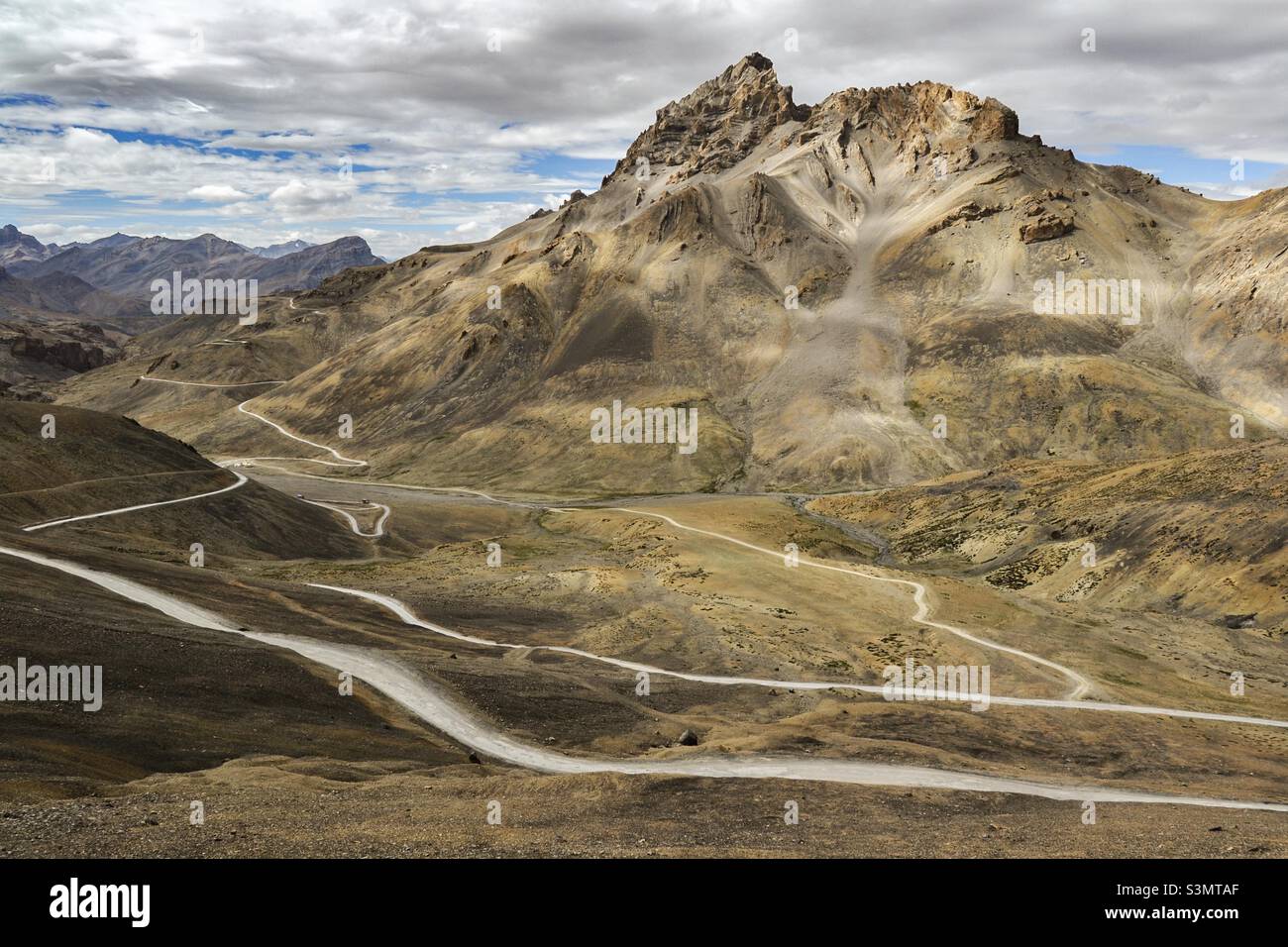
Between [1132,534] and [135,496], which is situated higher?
[135,496]

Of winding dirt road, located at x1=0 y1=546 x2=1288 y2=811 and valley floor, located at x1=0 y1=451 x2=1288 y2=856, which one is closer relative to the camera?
valley floor, located at x1=0 y1=451 x2=1288 y2=856

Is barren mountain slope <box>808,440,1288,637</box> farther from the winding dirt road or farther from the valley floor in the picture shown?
the winding dirt road

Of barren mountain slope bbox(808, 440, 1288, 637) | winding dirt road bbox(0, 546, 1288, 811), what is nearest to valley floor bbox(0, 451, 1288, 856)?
winding dirt road bbox(0, 546, 1288, 811)

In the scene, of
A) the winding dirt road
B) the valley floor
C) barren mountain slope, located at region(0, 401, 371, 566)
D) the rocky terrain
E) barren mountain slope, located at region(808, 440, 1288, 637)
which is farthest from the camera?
barren mountain slope, located at region(808, 440, 1288, 637)

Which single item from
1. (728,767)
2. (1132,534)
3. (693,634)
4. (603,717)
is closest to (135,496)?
(693,634)

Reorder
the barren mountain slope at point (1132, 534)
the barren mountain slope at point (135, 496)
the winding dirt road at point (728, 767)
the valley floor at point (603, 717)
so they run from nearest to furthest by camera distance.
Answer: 1. the valley floor at point (603, 717)
2. the winding dirt road at point (728, 767)
3. the barren mountain slope at point (135, 496)
4. the barren mountain slope at point (1132, 534)

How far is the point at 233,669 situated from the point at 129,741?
359 inches

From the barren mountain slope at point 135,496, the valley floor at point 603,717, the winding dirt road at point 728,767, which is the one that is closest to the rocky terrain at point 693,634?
the valley floor at point 603,717

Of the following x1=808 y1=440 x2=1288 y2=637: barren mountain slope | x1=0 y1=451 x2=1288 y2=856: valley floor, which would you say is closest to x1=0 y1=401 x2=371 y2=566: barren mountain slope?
x1=0 y1=451 x2=1288 y2=856: valley floor

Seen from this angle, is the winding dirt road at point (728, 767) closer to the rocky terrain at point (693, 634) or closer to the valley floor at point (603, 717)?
the rocky terrain at point (693, 634)

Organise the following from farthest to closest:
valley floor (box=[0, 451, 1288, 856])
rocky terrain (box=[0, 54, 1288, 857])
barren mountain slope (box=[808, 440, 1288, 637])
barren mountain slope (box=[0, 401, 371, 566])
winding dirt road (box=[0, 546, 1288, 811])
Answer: barren mountain slope (box=[808, 440, 1288, 637]) < barren mountain slope (box=[0, 401, 371, 566]) < winding dirt road (box=[0, 546, 1288, 811]) < rocky terrain (box=[0, 54, 1288, 857]) < valley floor (box=[0, 451, 1288, 856])

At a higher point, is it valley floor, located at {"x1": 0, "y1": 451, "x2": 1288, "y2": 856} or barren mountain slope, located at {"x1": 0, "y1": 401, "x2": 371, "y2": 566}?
barren mountain slope, located at {"x1": 0, "y1": 401, "x2": 371, "y2": 566}

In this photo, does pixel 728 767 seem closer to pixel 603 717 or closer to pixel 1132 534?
pixel 603 717

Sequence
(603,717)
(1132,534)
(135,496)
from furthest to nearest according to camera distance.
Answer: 1. (1132,534)
2. (135,496)
3. (603,717)
